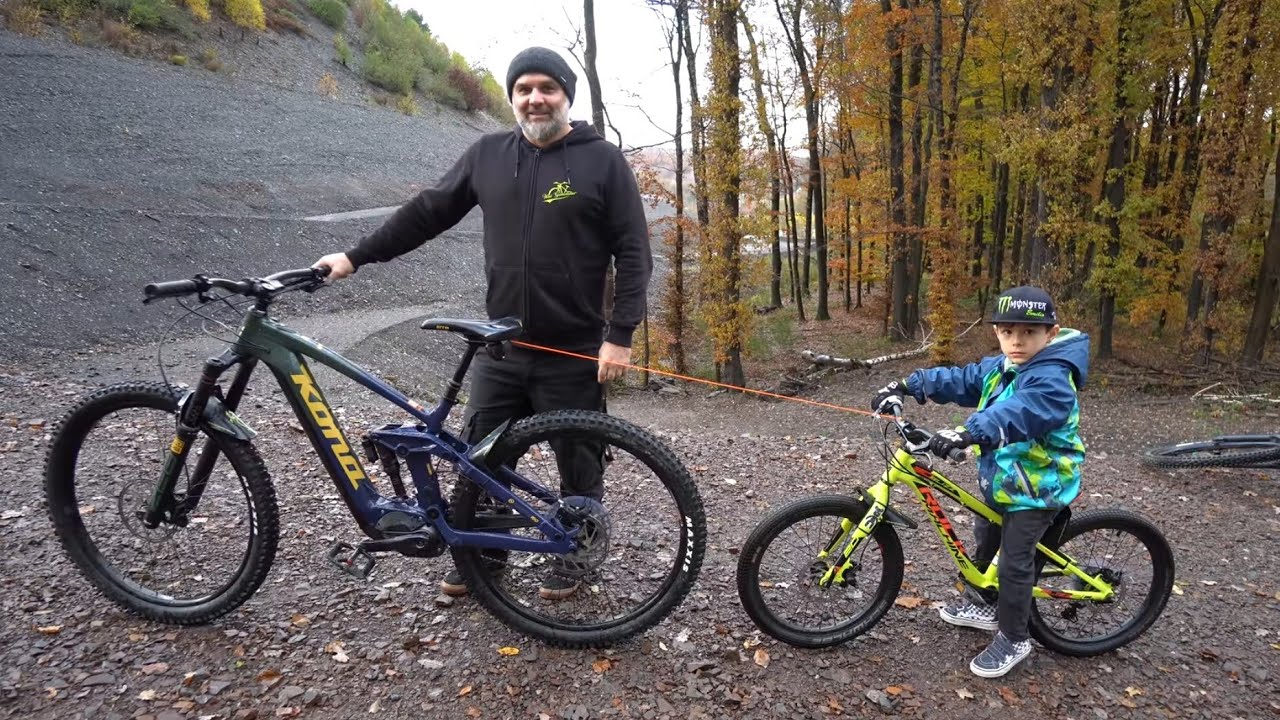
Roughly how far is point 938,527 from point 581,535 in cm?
172

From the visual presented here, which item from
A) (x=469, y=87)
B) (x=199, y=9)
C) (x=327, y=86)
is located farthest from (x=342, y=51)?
(x=469, y=87)

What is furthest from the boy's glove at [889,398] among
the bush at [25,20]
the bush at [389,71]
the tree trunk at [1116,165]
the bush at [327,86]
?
the bush at [389,71]

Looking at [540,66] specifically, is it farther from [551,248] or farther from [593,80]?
[593,80]

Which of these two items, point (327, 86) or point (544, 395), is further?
point (327, 86)

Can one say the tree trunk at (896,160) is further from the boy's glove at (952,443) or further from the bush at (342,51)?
the bush at (342,51)

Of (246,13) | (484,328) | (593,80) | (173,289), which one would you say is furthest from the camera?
(246,13)

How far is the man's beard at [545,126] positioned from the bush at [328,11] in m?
44.6

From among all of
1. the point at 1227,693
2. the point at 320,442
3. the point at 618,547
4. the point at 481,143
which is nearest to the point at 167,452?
the point at 320,442

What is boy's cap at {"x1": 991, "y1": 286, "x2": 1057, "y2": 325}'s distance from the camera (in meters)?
2.86

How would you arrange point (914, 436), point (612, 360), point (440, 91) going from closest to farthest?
1. point (914, 436)
2. point (612, 360)
3. point (440, 91)

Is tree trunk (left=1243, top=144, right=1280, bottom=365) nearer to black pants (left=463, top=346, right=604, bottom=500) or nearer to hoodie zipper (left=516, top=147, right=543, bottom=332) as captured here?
black pants (left=463, top=346, right=604, bottom=500)

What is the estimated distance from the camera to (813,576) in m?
3.18

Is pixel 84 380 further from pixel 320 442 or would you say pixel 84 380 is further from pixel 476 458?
pixel 476 458

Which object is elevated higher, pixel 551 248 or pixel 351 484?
pixel 551 248
